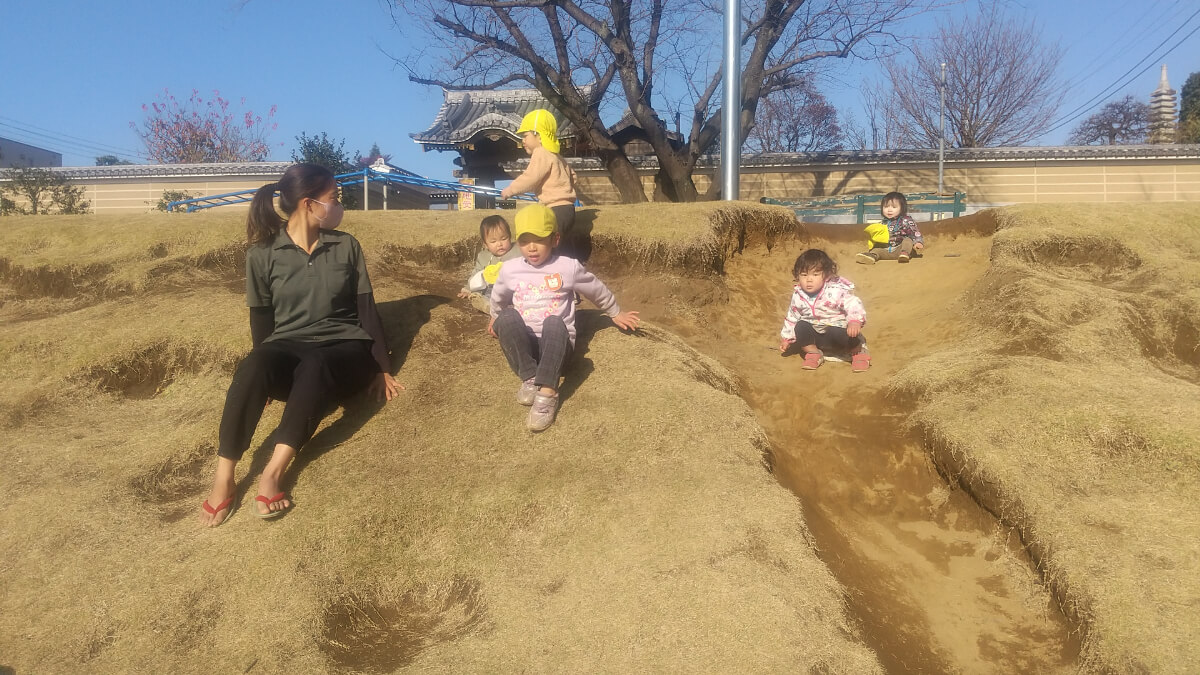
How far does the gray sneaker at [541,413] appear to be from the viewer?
167 inches

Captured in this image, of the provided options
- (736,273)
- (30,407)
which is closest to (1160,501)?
(736,273)

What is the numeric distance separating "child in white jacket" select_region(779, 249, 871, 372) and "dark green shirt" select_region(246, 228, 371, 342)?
3494mm

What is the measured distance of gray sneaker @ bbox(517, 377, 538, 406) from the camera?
4.42 m

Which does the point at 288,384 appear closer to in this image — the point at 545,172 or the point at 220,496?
the point at 220,496

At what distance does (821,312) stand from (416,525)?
12.5 feet

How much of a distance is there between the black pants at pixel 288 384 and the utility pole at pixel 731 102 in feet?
22.6

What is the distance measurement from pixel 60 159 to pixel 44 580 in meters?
44.6

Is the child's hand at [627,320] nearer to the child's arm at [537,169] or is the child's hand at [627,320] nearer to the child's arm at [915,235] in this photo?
the child's arm at [537,169]

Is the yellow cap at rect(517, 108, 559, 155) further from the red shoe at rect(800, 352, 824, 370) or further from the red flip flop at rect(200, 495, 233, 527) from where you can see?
the red flip flop at rect(200, 495, 233, 527)

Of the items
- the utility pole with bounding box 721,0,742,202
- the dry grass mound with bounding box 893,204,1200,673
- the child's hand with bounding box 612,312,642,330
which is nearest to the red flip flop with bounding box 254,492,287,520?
the child's hand with bounding box 612,312,642,330

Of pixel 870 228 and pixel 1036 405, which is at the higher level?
pixel 870 228

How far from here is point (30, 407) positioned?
5152 millimetres

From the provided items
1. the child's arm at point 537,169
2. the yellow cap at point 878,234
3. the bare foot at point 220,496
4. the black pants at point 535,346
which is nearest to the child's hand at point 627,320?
the black pants at point 535,346

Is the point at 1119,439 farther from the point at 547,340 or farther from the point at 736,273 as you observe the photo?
the point at 736,273
